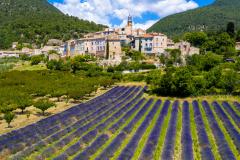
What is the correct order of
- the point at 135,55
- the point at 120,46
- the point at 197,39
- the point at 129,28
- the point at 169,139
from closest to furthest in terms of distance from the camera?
the point at 169,139 < the point at 135,55 < the point at 120,46 < the point at 197,39 < the point at 129,28

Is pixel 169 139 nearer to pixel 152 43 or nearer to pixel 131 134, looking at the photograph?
pixel 131 134

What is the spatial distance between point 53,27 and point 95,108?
501ft

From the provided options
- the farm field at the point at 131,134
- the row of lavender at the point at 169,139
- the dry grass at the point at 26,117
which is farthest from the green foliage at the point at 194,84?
the dry grass at the point at 26,117

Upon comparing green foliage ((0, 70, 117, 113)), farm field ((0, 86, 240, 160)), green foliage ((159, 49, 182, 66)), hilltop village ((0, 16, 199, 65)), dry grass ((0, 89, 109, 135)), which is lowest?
dry grass ((0, 89, 109, 135))

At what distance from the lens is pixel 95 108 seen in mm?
41531

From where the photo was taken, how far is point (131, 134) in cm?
2920

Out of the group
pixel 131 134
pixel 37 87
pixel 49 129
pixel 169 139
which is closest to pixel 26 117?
pixel 49 129

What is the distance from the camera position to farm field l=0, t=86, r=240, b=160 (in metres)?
23.3

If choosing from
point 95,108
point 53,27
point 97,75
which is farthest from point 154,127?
point 53,27

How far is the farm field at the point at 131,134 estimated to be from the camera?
917 inches

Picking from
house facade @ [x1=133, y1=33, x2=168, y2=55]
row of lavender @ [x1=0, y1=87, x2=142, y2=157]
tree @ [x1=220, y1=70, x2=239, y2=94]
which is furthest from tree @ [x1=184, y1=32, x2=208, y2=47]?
row of lavender @ [x1=0, y1=87, x2=142, y2=157]

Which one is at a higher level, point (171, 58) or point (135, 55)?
point (135, 55)

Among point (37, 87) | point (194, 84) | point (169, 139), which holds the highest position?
point (194, 84)

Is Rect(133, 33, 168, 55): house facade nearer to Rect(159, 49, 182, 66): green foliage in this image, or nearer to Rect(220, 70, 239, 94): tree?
Rect(159, 49, 182, 66): green foliage
